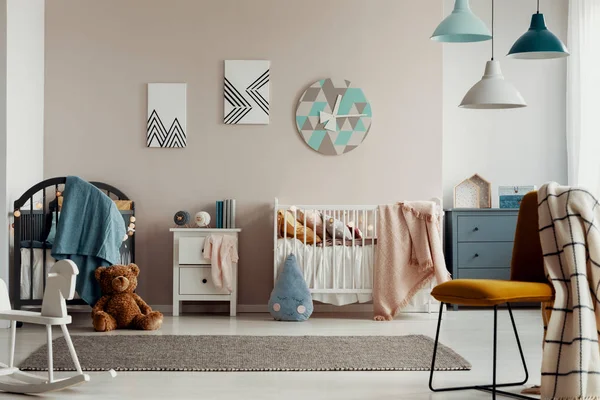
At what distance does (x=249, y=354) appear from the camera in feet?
12.5

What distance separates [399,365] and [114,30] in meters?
3.38

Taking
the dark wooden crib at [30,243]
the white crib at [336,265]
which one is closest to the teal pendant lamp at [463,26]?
the white crib at [336,265]

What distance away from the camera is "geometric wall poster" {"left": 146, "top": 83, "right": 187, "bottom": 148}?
568 cm

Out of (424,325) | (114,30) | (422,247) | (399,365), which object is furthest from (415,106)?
(399,365)

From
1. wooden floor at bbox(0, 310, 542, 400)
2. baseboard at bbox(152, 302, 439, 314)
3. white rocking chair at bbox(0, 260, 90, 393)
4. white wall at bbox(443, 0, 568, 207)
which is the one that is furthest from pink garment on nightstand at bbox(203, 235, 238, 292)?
white rocking chair at bbox(0, 260, 90, 393)

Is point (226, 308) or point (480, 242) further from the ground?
point (480, 242)

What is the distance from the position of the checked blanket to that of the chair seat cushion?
0.06 meters

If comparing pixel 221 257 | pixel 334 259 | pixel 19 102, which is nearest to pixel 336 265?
pixel 334 259

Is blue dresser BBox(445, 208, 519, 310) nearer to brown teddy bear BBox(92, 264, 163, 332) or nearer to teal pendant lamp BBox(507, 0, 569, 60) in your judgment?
teal pendant lamp BBox(507, 0, 569, 60)

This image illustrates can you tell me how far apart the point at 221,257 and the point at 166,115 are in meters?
1.13

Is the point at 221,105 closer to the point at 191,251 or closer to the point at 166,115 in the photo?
the point at 166,115

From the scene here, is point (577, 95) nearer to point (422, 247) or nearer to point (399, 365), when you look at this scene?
point (422, 247)

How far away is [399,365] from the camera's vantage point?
3.56 metres

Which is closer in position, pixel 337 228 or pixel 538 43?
pixel 538 43
